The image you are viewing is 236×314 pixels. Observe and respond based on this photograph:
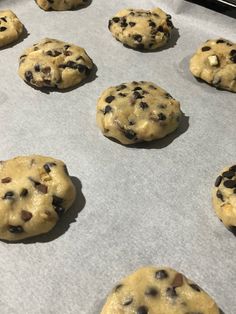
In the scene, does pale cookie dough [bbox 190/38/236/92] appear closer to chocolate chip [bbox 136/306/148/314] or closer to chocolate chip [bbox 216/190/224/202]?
chocolate chip [bbox 216/190/224/202]

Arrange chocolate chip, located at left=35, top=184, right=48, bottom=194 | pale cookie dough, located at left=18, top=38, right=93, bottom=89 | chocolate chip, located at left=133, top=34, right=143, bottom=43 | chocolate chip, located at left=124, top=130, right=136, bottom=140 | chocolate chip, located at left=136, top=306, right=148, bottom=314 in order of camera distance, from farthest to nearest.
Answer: chocolate chip, located at left=133, top=34, right=143, bottom=43 < pale cookie dough, located at left=18, top=38, right=93, bottom=89 < chocolate chip, located at left=124, top=130, right=136, bottom=140 < chocolate chip, located at left=35, top=184, right=48, bottom=194 < chocolate chip, located at left=136, top=306, right=148, bottom=314

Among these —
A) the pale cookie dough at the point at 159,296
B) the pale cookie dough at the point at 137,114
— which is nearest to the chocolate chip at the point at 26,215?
the pale cookie dough at the point at 159,296

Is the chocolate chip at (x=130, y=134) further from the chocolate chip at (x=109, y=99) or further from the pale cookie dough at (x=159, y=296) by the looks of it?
the pale cookie dough at (x=159, y=296)

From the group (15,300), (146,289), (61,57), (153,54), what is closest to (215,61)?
(153,54)

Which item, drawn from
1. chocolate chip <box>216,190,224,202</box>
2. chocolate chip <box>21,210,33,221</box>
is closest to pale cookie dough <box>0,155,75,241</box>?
chocolate chip <box>21,210,33,221</box>

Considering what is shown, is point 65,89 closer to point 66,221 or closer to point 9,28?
point 9,28

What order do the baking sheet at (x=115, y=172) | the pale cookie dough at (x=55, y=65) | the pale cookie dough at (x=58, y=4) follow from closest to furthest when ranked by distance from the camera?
1. the baking sheet at (x=115, y=172)
2. the pale cookie dough at (x=55, y=65)
3. the pale cookie dough at (x=58, y=4)

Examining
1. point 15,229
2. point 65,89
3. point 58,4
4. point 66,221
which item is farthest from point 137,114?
point 58,4
